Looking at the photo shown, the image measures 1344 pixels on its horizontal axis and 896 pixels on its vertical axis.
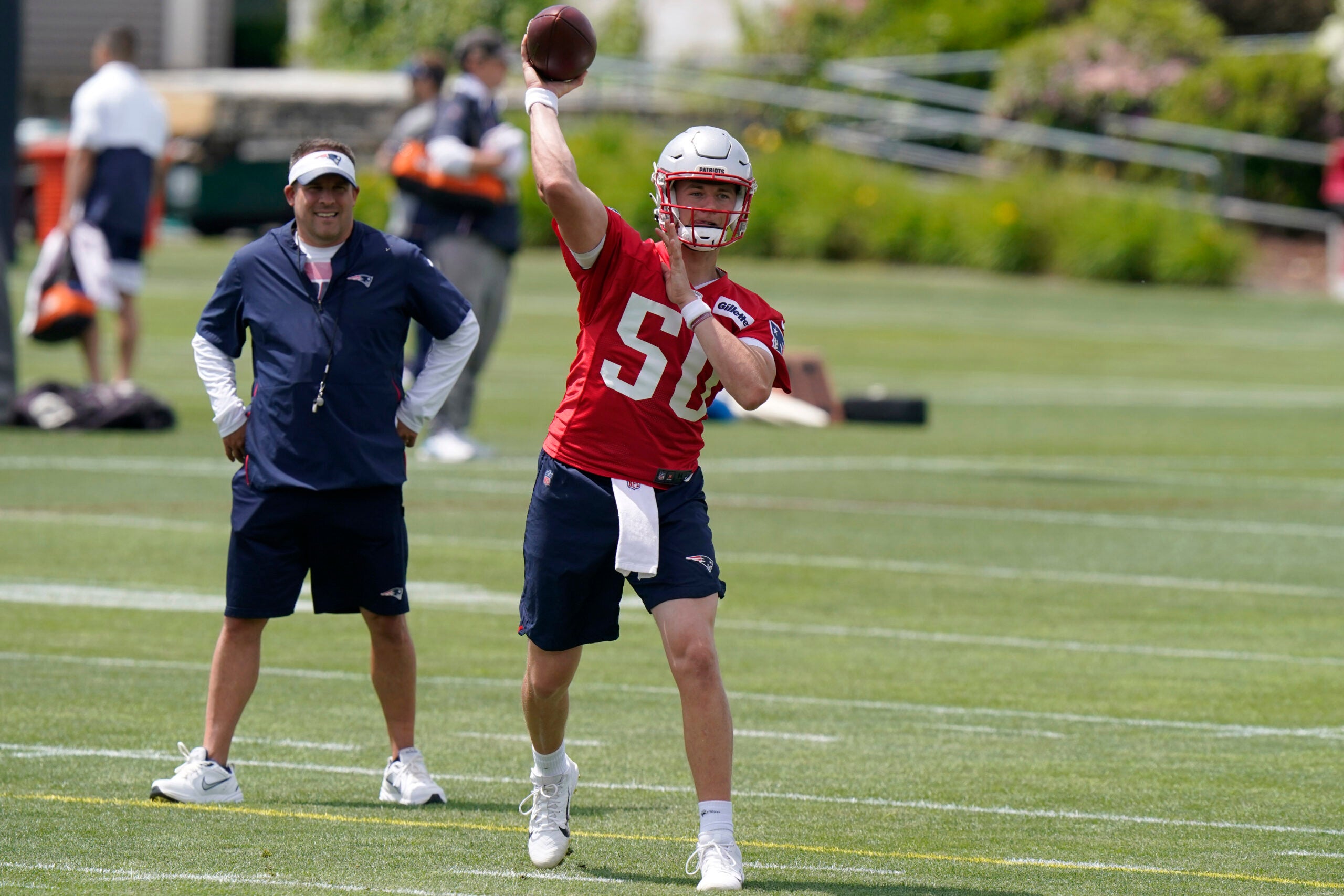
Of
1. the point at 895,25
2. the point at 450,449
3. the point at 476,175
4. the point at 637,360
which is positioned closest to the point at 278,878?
the point at 637,360

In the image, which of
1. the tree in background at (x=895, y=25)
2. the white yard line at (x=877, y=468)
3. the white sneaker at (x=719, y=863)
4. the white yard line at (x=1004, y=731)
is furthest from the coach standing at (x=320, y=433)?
the tree in background at (x=895, y=25)

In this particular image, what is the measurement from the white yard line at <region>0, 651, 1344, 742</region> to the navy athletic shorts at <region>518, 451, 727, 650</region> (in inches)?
104

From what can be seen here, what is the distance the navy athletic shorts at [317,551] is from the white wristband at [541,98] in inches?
54.9

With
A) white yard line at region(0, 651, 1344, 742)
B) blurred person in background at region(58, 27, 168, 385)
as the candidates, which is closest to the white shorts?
blurred person in background at region(58, 27, 168, 385)

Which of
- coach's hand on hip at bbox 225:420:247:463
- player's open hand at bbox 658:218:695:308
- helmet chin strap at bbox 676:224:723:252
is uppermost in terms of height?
helmet chin strap at bbox 676:224:723:252

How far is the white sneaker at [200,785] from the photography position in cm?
690

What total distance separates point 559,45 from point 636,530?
1.35 metres

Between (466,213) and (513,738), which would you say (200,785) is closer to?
(513,738)

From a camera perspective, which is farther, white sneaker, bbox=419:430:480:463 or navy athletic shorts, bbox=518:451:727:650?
white sneaker, bbox=419:430:480:463

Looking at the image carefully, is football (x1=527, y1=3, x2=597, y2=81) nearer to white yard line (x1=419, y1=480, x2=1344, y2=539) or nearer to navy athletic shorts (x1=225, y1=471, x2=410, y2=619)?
navy athletic shorts (x1=225, y1=471, x2=410, y2=619)

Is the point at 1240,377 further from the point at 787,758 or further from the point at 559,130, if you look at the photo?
the point at 559,130

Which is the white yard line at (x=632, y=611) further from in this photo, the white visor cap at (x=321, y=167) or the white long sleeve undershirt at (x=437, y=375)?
the white visor cap at (x=321, y=167)

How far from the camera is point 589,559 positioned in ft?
20.4

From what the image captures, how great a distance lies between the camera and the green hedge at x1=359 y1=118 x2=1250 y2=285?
36.2m
